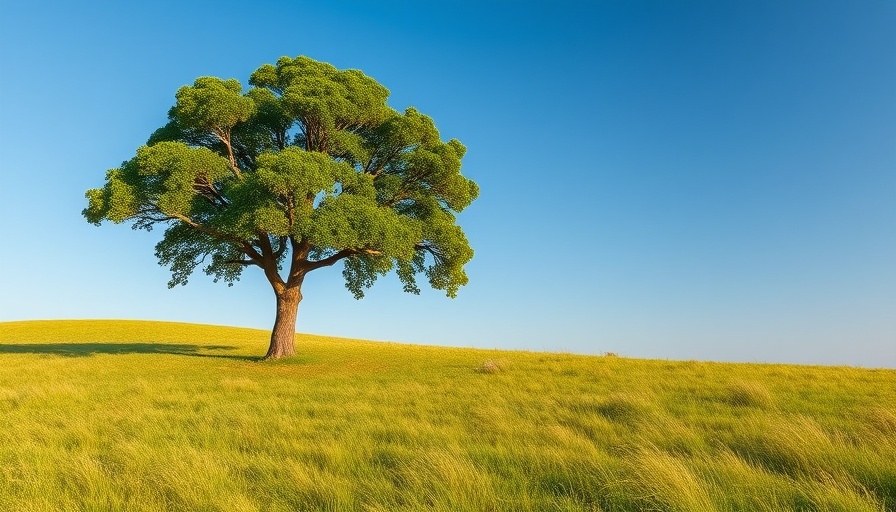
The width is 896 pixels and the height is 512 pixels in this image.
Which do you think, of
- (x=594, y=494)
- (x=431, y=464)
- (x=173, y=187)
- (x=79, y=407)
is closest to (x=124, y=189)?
(x=173, y=187)

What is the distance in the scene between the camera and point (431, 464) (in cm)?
623

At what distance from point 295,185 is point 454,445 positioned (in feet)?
52.6

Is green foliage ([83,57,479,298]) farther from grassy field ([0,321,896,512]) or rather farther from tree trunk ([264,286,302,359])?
grassy field ([0,321,896,512])

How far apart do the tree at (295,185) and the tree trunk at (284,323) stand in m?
0.05

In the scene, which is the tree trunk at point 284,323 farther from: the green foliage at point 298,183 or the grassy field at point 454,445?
the grassy field at point 454,445

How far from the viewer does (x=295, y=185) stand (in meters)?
21.1

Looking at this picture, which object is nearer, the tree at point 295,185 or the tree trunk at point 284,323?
the tree at point 295,185

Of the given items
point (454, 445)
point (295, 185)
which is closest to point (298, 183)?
point (295, 185)

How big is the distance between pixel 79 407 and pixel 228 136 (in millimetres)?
15982

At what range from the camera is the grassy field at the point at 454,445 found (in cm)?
546

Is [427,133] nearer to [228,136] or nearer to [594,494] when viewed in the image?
[228,136]

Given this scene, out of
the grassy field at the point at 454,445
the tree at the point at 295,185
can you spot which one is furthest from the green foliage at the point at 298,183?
the grassy field at the point at 454,445

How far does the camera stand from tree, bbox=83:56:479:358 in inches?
864

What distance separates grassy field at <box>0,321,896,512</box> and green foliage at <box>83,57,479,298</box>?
325 inches
